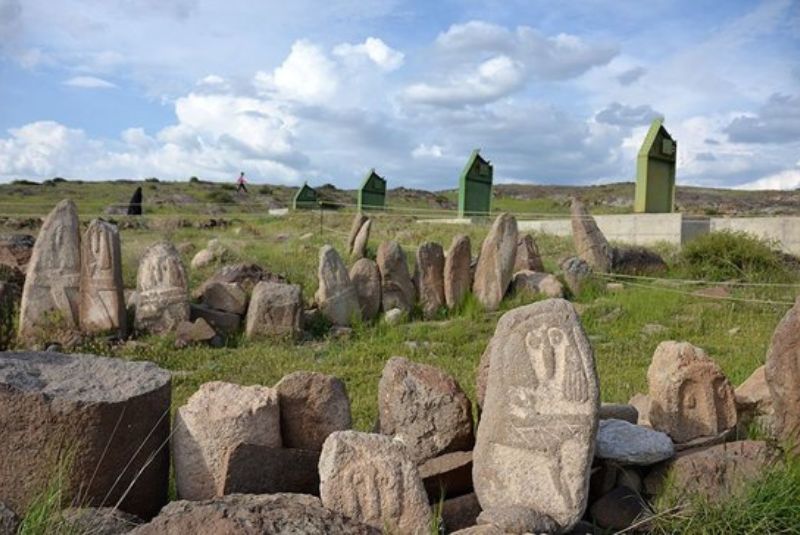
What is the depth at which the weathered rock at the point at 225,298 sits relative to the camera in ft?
36.3

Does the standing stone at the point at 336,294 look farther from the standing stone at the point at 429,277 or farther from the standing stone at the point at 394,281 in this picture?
the standing stone at the point at 429,277

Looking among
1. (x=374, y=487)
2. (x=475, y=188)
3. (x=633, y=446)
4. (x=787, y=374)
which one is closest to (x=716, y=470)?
(x=633, y=446)

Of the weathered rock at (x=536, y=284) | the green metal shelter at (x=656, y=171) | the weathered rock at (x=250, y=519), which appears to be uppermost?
the green metal shelter at (x=656, y=171)

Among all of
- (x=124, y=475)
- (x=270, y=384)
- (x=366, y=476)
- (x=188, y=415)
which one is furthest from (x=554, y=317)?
(x=270, y=384)

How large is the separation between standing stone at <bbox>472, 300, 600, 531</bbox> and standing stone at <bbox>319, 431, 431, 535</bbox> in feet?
1.84

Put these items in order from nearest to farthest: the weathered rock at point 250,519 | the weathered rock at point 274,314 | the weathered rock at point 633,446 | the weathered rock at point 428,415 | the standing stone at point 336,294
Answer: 1. the weathered rock at point 250,519
2. the weathered rock at point 633,446
3. the weathered rock at point 428,415
4. the weathered rock at point 274,314
5. the standing stone at point 336,294

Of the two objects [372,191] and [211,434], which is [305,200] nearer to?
[372,191]

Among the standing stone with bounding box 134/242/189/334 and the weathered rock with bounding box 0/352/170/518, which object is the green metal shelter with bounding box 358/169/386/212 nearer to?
the standing stone with bounding box 134/242/189/334

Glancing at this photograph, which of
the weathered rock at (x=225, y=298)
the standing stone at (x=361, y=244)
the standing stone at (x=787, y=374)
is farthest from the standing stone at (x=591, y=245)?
the standing stone at (x=787, y=374)

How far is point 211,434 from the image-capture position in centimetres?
471

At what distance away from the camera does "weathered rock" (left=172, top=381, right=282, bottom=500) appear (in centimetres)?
470

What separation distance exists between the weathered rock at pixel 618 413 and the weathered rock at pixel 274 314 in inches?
221

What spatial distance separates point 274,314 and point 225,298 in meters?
0.97

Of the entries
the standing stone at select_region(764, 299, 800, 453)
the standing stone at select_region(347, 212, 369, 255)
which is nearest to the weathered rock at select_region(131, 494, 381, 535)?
the standing stone at select_region(764, 299, 800, 453)
